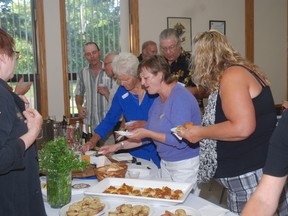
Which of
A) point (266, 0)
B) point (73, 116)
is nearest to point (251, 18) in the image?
point (266, 0)

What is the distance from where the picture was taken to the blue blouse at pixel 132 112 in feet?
8.63

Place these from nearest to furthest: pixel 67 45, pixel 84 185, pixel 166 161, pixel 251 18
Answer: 1. pixel 84 185
2. pixel 166 161
3. pixel 67 45
4. pixel 251 18

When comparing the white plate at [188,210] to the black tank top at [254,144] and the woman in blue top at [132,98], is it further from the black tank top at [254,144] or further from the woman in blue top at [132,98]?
the woman in blue top at [132,98]

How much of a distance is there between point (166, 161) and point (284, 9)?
4290 millimetres

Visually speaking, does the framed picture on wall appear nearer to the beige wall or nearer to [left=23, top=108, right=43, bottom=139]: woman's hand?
the beige wall

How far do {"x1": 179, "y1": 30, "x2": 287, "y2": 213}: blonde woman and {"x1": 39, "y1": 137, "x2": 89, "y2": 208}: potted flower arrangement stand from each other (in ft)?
2.17

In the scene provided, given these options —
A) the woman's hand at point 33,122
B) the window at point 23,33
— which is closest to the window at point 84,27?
the window at point 23,33

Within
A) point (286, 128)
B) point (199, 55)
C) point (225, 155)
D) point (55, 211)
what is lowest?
point (55, 211)

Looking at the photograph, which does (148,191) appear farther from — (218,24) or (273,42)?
(273,42)

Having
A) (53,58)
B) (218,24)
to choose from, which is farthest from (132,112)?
(218,24)

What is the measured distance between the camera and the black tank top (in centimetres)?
171

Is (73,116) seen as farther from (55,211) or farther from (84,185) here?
(55,211)

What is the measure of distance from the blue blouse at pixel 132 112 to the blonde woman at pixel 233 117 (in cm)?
80

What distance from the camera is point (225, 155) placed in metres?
1.81
